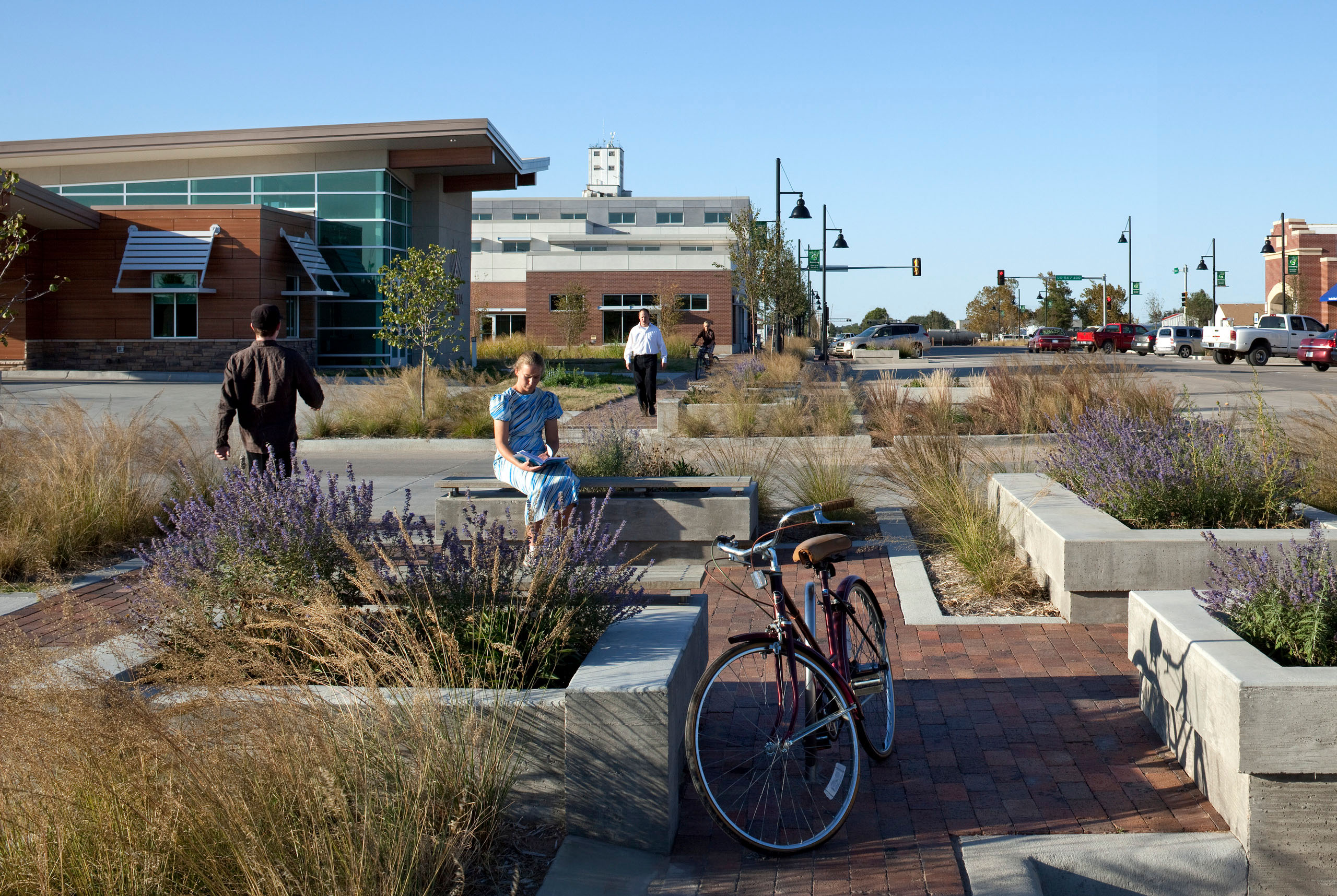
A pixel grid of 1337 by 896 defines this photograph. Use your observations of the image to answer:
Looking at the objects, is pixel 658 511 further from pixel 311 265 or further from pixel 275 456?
pixel 311 265

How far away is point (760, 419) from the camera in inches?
619

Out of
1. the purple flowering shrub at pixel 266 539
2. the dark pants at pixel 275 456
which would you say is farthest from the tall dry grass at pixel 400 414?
the purple flowering shrub at pixel 266 539

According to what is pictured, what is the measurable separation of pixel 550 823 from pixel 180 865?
1354mm

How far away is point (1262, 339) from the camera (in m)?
46.5

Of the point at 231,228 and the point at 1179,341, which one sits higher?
the point at 231,228

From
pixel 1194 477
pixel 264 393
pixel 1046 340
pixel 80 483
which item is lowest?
pixel 80 483

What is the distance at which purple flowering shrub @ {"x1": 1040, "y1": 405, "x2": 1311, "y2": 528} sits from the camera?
23.6 feet

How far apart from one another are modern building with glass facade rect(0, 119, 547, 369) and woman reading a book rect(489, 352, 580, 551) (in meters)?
28.2

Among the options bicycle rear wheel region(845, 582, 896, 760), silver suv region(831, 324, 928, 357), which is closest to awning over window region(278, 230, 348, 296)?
silver suv region(831, 324, 928, 357)

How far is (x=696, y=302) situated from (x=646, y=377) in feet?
157

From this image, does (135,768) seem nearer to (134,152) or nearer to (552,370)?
(552,370)

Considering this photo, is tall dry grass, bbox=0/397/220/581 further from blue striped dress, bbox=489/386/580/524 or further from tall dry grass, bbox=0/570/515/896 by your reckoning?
tall dry grass, bbox=0/570/515/896

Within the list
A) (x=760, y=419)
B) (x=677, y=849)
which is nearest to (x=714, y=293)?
(x=760, y=419)

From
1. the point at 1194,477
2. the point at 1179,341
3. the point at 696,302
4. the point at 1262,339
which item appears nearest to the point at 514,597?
the point at 1194,477
